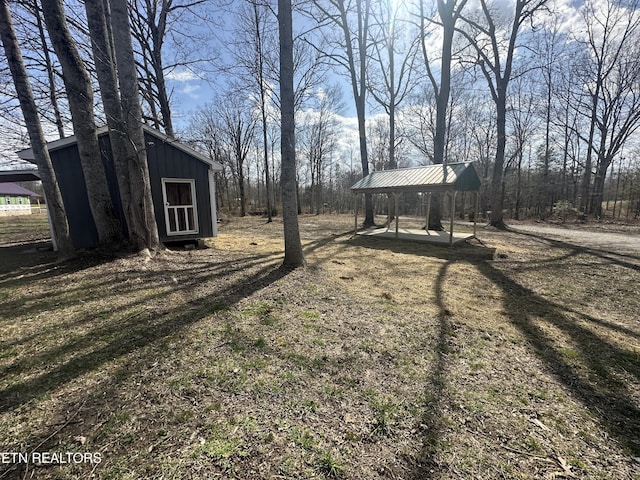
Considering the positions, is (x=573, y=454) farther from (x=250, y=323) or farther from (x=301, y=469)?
(x=250, y=323)

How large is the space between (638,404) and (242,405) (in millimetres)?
3146

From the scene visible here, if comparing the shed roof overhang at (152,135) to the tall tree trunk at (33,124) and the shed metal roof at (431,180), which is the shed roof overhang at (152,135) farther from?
the shed metal roof at (431,180)

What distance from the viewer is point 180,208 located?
8859 mm

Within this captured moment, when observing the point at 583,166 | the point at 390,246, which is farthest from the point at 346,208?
the point at 390,246

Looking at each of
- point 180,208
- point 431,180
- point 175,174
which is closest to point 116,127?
point 175,174

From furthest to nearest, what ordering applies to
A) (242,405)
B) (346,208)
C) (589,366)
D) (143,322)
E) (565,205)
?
(346,208) < (565,205) < (143,322) < (589,366) < (242,405)

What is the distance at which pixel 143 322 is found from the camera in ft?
10.1

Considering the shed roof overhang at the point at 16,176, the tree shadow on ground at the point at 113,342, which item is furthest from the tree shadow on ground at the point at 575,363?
the shed roof overhang at the point at 16,176

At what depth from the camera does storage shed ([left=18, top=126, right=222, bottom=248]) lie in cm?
673

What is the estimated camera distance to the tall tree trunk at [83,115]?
196 inches

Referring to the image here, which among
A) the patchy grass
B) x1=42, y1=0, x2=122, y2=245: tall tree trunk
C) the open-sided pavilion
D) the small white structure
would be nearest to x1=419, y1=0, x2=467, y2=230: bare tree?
the open-sided pavilion

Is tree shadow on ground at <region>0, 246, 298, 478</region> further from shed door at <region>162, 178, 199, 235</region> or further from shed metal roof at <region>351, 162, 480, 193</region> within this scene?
shed metal roof at <region>351, 162, 480, 193</region>

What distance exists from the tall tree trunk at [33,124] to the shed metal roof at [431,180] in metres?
8.99

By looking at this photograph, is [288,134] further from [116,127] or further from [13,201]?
[13,201]
